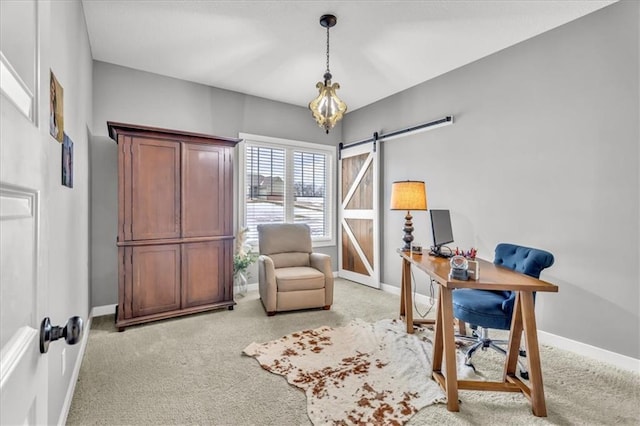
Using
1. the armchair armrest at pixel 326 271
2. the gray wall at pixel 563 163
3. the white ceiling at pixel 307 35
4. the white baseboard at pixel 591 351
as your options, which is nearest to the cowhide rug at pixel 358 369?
the armchair armrest at pixel 326 271

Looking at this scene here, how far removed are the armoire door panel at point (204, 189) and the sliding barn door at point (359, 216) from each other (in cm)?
212

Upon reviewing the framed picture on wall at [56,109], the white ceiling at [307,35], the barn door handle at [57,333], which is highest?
the white ceiling at [307,35]

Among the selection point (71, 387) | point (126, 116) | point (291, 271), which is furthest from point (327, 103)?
point (71, 387)

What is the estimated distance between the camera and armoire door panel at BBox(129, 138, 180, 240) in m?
3.26

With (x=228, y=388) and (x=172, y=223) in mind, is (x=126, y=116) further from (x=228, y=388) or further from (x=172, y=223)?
(x=228, y=388)

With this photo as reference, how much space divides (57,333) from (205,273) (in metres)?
3.08

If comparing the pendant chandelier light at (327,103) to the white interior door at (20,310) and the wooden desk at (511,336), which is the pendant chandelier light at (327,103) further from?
the white interior door at (20,310)

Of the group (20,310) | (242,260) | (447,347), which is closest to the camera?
(20,310)

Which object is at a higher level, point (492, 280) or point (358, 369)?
point (492, 280)

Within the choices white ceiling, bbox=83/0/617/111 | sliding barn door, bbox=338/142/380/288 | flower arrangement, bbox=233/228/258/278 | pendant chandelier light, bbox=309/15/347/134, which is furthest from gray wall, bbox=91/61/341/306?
pendant chandelier light, bbox=309/15/347/134

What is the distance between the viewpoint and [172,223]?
3463 mm

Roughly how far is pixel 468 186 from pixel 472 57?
1389 millimetres

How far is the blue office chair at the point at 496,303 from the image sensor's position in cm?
226

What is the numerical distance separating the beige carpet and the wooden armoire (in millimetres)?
392
